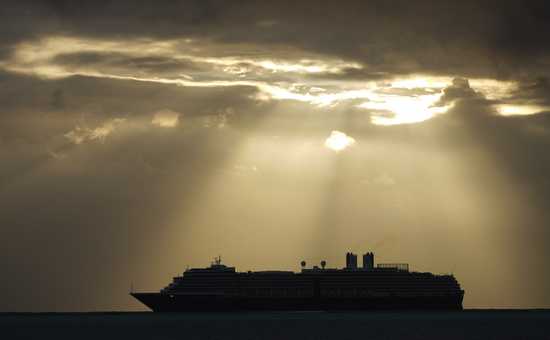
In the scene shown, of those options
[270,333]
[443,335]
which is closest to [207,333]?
[270,333]

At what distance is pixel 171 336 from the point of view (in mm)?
137250

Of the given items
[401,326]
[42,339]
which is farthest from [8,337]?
[401,326]

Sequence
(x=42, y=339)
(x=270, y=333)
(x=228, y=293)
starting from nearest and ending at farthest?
1. (x=42, y=339)
2. (x=270, y=333)
3. (x=228, y=293)

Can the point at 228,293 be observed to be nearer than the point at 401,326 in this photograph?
No

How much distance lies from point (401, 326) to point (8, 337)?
57436 millimetres

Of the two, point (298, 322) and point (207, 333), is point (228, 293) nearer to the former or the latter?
point (298, 322)

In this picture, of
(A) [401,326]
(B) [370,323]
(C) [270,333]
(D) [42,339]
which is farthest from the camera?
(B) [370,323]

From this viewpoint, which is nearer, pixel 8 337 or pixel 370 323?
pixel 8 337

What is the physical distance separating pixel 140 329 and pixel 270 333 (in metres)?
21.4

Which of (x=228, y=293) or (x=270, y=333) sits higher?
(x=228, y=293)

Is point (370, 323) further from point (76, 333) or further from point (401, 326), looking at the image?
point (76, 333)

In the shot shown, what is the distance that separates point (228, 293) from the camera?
19912cm

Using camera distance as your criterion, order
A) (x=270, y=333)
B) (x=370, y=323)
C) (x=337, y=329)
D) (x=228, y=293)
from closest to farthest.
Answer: (x=270, y=333)
(x=337, y=329)
(x=370, y=323)
(x=228, y=293)

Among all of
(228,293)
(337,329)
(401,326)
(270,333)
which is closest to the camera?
(270,333)
